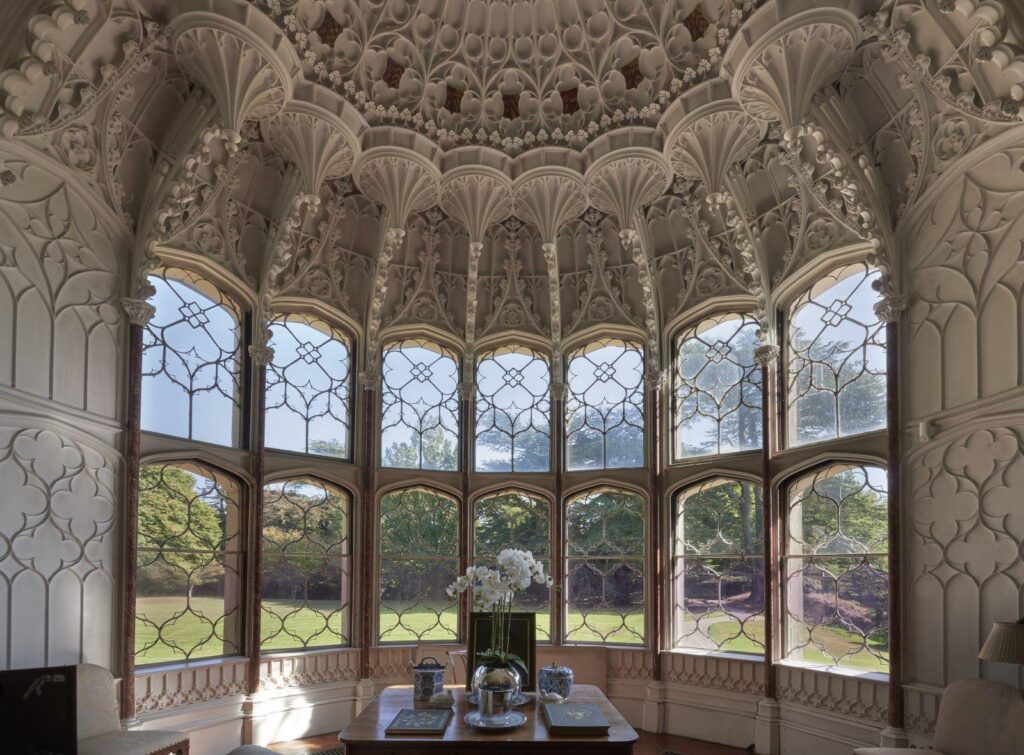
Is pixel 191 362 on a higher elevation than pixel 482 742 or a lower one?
higher

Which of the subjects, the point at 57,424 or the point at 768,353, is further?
the point at 768,353

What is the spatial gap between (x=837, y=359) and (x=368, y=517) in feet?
15.3

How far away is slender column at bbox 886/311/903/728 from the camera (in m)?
6.00

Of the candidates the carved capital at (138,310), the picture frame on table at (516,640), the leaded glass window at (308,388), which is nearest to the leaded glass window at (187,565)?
the leaded glass window at (308,388)

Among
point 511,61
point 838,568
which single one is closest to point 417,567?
point 838,568

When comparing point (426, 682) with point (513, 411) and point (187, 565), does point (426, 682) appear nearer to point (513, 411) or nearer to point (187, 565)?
point (187, 565)

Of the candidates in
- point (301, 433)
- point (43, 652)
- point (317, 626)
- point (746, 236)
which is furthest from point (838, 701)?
point (43, 652)

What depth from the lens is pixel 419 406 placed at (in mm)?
8836

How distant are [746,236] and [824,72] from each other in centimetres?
180

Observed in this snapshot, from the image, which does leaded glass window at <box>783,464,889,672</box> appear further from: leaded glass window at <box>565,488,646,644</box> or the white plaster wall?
the white plaster wall

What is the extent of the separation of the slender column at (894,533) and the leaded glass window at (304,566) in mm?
4928

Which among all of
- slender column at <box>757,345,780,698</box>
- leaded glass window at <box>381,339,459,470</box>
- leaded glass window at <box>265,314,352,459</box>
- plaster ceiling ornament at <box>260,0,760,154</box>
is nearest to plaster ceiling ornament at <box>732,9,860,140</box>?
plaster ceiling ornament at <box>260,0,760,154</box>

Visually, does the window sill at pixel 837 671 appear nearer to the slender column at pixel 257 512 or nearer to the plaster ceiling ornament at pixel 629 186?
the plaster ceiling ornament at pixel 629 186

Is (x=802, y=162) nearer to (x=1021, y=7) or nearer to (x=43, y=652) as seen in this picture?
(x=1021, y=7)
